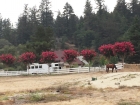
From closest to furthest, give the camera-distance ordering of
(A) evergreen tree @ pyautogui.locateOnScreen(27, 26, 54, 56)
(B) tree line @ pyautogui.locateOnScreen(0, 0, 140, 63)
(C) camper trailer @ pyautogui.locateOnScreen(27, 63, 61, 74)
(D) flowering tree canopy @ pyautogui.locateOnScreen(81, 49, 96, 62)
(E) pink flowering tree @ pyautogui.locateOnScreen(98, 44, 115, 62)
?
(E) pink flowering tree @ pyautogui.locateOnScreen(98, 44, 115, 62)
(D) flowering tree canopy @ pyautogui.locateOnScreen(81, 49, 96, 62)
(C) camper trailer @ pyautogui.locateOnScreen(27, 63, 61, 74)
(A) evergreen tree @ pyautogui.locateOnScreen(27, 26, 54, 56)
(B) tree line @ pyautogui.locateOnScreen(0, 0, 140, 63)

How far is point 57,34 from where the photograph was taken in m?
108

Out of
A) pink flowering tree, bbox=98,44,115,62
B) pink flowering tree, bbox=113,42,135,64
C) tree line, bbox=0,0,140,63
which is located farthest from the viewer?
tree line, bbox=0,0,140,63

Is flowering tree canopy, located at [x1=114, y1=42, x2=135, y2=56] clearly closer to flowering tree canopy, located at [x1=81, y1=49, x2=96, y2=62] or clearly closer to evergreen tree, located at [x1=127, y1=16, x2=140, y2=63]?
flowering tree canopy, located at [x1=81, y1=49, x2=96, y2=62]

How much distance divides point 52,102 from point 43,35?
52.4 meters

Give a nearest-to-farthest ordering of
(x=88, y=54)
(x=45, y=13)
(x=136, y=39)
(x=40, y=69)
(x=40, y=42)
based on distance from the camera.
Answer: (x=88, y=54)
(x=136, y=39)
(x=40, y=69)
(x=40, y=42)
(x=45, y=13)

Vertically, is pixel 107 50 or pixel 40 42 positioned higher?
Answer: pixel 40 42

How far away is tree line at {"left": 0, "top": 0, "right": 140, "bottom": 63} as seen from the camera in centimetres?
8612

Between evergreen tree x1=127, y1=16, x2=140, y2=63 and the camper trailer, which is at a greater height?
evergreen tree x1=127, y1=16, x2=140, y2=63

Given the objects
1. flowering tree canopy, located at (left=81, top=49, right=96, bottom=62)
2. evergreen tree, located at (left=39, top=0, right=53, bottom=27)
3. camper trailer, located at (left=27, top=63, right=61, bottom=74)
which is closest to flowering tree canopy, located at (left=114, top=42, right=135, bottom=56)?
flowering tree canopy, located at (left=81, top=49, right=96, bottom=62)

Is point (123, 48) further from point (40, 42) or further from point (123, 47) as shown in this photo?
point (40, 42)

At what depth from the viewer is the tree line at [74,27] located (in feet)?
283

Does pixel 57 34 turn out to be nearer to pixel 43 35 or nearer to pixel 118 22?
pixel 118 22

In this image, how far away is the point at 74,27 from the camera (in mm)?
107688

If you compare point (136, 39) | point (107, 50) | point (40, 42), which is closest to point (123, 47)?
point (107, 50)
